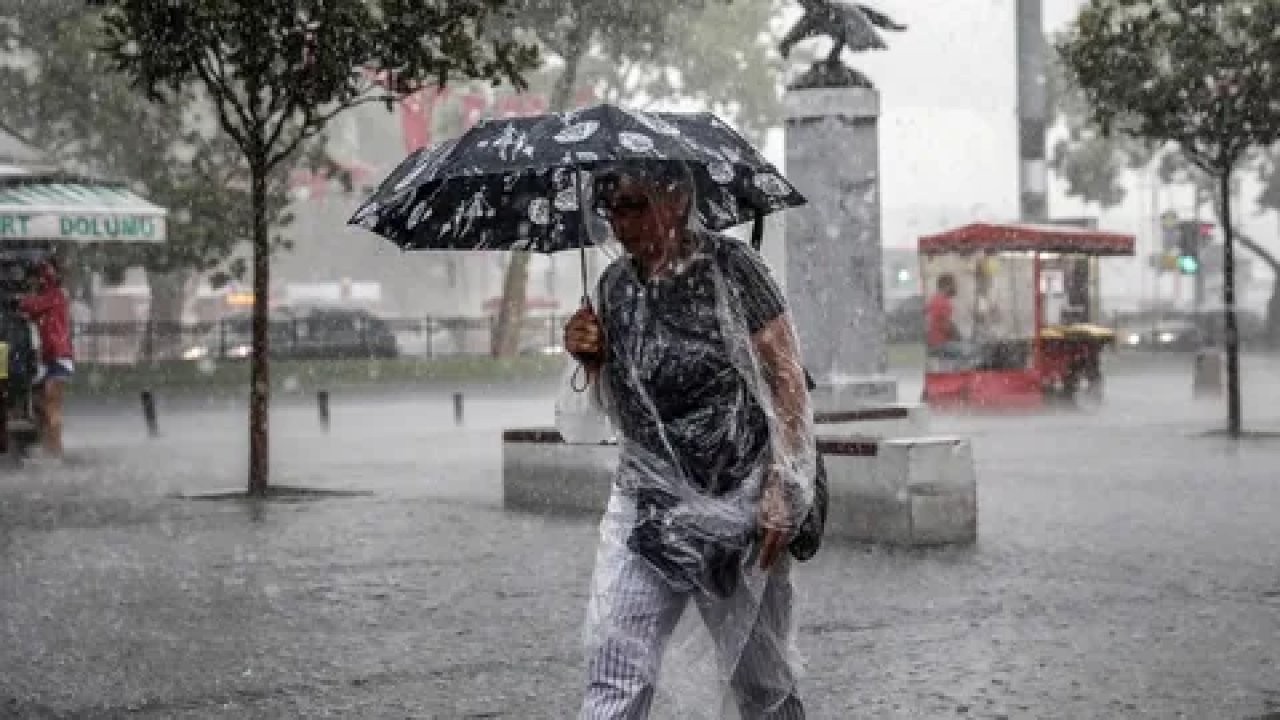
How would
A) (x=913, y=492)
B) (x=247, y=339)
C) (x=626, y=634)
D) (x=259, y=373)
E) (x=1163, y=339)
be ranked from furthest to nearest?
(x=1163, y=339) < (x=247, y=339) < (x=259, y=373) < (x=913, y=492) < (x=626, y=634)

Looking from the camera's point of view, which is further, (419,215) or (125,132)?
(125,132)

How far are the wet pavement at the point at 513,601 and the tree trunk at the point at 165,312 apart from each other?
25.7 m

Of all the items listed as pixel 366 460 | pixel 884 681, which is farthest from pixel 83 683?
pixel 366 460

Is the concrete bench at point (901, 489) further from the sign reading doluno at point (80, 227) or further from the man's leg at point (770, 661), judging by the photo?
the sign reading doluno at point (80, 227)

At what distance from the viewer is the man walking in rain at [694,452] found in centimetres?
509

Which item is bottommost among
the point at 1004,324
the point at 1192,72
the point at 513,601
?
the point at 513,601

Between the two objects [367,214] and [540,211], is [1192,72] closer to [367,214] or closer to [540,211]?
[540,211]

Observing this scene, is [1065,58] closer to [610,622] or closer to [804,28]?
[804,28]

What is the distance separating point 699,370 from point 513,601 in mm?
5134

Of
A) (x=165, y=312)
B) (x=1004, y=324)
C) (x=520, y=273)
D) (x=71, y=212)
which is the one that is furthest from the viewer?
(x=165, y=312)

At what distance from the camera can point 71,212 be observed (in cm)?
2223

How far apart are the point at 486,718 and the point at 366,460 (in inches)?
572

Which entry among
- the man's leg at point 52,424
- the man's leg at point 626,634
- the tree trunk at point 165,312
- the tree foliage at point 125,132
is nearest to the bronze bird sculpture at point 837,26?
the man's leg at point 52,424

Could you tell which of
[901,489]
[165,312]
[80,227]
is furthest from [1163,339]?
[901,489]
